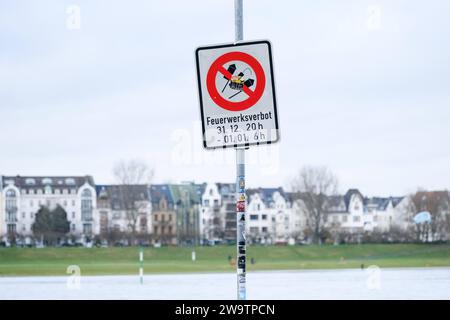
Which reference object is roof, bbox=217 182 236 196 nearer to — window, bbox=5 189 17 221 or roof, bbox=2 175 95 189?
roof, bbox=2 175 95 189

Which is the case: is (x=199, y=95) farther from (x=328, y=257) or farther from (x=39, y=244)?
(x=39, y=244)

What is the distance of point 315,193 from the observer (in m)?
131

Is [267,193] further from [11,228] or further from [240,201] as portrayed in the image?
[240,201]

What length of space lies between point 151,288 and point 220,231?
93824mm

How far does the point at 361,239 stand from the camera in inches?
4513

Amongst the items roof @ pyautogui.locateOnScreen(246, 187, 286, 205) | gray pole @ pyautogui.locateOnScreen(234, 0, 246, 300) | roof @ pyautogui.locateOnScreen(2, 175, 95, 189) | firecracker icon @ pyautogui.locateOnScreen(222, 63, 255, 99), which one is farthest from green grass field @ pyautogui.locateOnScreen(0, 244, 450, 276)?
firecracker icon @ pyautogui.locateOnScreen(222, 63, 255, 99)

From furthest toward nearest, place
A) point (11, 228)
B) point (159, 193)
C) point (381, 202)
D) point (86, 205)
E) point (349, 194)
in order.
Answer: point (381, 202), point (349, 194), point (86, 205), point (159, 193), point (11, 228)

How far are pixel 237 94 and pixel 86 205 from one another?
5217 inches

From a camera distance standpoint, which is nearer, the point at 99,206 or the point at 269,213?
the point at 99,206

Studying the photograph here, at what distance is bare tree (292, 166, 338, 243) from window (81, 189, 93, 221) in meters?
28.7

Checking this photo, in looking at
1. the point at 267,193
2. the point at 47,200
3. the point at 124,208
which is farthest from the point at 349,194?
the point at 47,200

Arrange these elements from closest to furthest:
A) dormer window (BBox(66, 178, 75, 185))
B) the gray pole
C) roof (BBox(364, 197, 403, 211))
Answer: the gray pole, dormer window (BBox(66, 178, 75, 185)), roof (BBox(364, 197, 403, 211))

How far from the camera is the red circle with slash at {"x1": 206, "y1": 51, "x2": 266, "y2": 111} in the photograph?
8.73 metres
